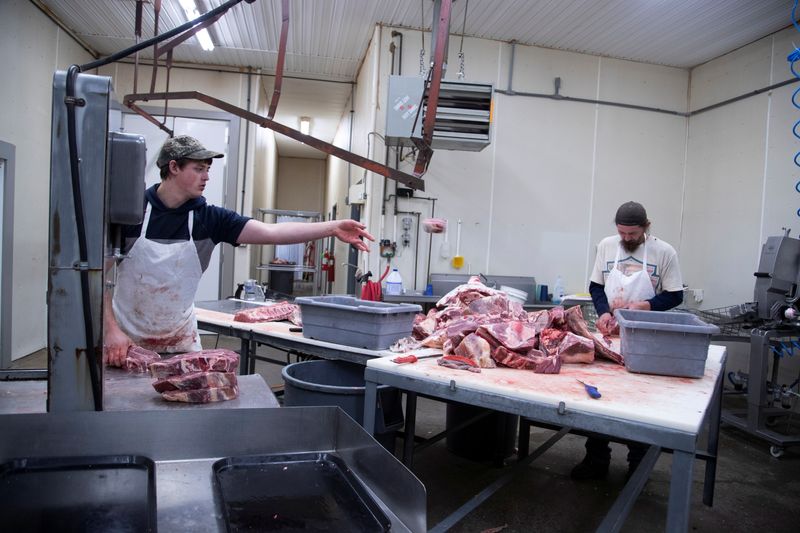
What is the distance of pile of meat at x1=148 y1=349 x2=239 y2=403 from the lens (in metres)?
1.47

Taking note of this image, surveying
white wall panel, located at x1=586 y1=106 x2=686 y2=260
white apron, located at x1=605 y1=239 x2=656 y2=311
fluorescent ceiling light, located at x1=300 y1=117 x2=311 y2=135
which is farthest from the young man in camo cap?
fluorescent ceiling light, located at x1=300 y1=117 x2=311 y2=135

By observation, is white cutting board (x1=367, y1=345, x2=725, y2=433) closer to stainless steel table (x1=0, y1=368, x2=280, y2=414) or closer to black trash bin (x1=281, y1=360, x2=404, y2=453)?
black trash bin (x1=281, y1=360, x2=404, y2=453)

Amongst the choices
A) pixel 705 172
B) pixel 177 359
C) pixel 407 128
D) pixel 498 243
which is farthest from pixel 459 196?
pixel 177 359

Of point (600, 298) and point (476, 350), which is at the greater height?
point (600, 298)

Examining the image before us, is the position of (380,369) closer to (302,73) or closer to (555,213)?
(555,213)

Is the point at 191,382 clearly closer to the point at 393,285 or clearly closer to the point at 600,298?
the point at 600,298

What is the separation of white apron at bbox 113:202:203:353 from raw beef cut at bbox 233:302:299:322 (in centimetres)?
93

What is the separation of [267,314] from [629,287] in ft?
8.43

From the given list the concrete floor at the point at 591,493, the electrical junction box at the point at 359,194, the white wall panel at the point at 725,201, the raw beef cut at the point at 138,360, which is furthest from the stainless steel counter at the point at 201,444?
the white wall panel at the point at 725,201

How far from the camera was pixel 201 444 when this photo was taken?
1151 millimetres

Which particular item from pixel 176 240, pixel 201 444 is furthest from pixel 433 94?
pixel 176 240

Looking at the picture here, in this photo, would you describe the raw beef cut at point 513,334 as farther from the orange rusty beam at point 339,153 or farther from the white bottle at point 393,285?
the white bottle at point 393,285

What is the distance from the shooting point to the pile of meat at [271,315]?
3543 mm

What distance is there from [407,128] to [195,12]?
8.49ft
